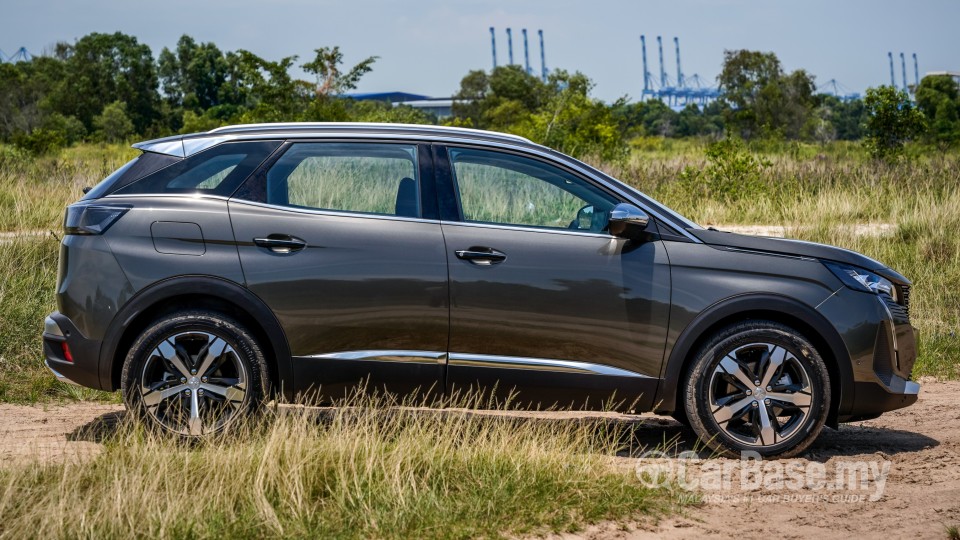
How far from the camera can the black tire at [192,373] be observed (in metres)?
5.73

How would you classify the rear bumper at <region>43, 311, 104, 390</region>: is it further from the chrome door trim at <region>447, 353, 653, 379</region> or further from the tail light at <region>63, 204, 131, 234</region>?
the chrome door trim at <region>447, 353, 653, 379</region>

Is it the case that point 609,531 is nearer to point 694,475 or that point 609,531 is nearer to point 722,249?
point 694,475

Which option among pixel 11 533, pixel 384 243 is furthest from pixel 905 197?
pixel 11 533

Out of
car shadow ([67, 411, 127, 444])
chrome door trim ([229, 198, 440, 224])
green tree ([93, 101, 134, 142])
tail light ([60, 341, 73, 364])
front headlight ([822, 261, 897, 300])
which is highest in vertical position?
green tree ([93, 101, 134, 142])

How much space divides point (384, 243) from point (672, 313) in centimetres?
158

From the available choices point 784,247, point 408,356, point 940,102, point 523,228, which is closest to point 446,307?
point 408,356

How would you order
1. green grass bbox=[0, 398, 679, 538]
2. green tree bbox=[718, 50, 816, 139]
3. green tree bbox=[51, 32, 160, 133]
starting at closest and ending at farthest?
green grass bbox=[0, 398, 679, 538] < green tree bbox=[718, 50, 816, 139] < green tree bbox=[51, 32, 160, 133]

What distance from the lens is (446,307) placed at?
571cm

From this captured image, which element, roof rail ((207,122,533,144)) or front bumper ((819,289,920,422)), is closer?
front bumper ((819,289,920,422))

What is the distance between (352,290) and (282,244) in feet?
1.48

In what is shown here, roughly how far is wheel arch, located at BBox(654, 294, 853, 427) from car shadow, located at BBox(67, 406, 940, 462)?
1.17 feet

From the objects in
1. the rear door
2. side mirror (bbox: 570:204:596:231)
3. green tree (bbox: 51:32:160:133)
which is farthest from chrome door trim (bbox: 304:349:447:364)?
green tree (bbox: 51:32:160:133)

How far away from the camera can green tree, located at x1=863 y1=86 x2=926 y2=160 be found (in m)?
22.9

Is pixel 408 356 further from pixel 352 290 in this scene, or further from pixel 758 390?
pixel 758 390
